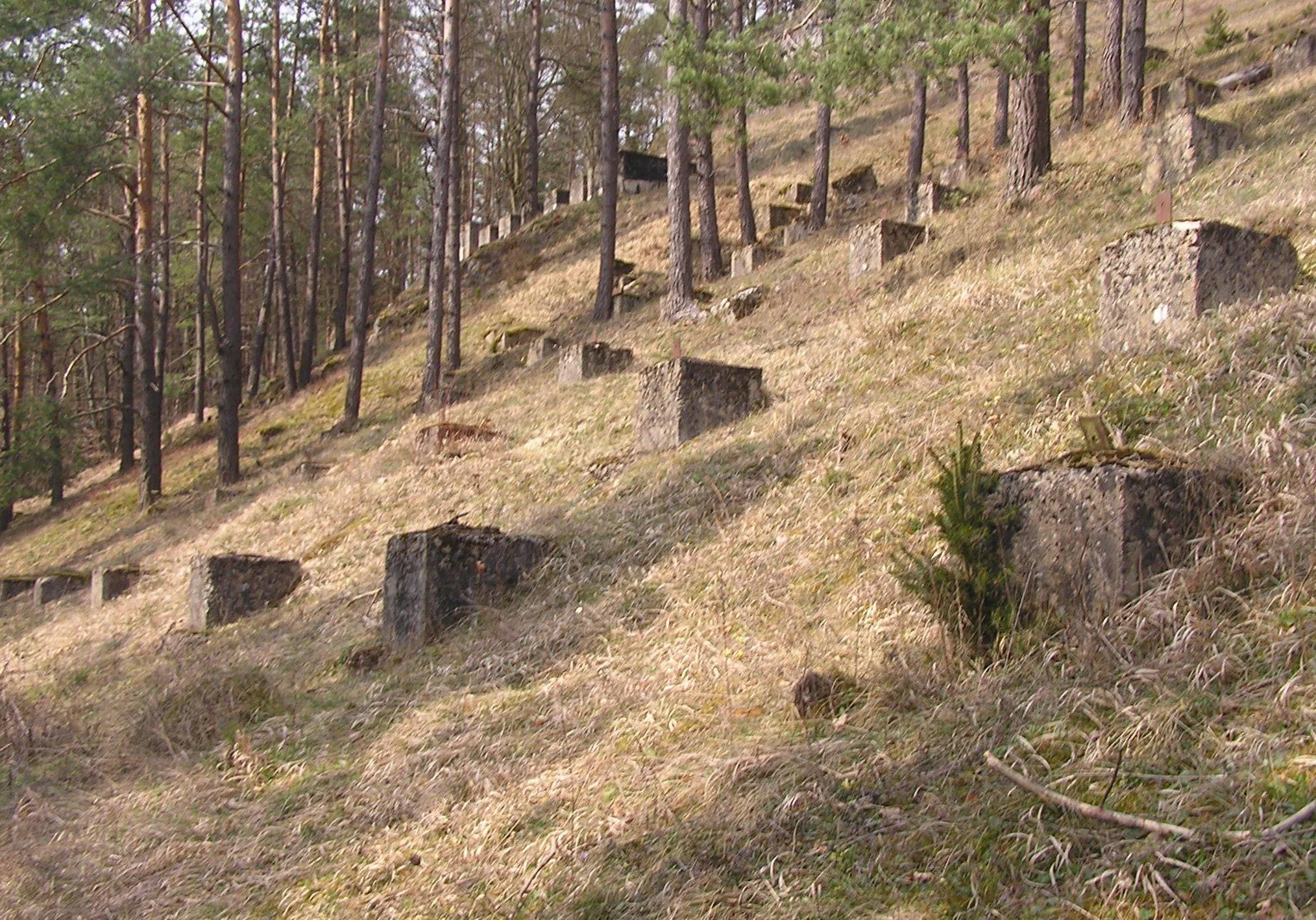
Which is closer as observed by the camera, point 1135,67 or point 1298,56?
point 1135,67

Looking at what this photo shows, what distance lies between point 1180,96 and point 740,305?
23.3 feet

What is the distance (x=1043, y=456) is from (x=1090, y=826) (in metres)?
3.05

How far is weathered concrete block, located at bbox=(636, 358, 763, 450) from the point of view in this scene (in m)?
9.89

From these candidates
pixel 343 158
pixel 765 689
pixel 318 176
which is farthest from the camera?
pixel 343 158

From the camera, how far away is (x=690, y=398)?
9891 millimetres

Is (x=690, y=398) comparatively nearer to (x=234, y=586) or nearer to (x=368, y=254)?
(x=234, y=586)

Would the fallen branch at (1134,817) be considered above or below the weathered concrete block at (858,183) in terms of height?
below

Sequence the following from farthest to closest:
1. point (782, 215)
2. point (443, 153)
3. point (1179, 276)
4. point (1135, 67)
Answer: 1. point (782, 215)
2. point (443, 153)
3. point (1135, 67)
4. point (1179, 276)

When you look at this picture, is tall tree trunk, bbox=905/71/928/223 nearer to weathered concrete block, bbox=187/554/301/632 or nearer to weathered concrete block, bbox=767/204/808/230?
weathered concrete block, bbox=767/204/808/230

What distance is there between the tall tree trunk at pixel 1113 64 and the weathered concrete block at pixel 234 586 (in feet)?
49.9

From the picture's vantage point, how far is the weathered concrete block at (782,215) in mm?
24578

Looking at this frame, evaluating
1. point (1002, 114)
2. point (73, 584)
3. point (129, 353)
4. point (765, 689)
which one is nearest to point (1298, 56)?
point (1002, 114)

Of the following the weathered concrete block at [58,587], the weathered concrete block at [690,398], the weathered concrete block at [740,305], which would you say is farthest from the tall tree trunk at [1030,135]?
the weathered concrete block at [58,587]

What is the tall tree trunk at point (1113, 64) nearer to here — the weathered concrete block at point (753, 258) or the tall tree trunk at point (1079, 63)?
the tall tree trunk at point (1079, 63)
